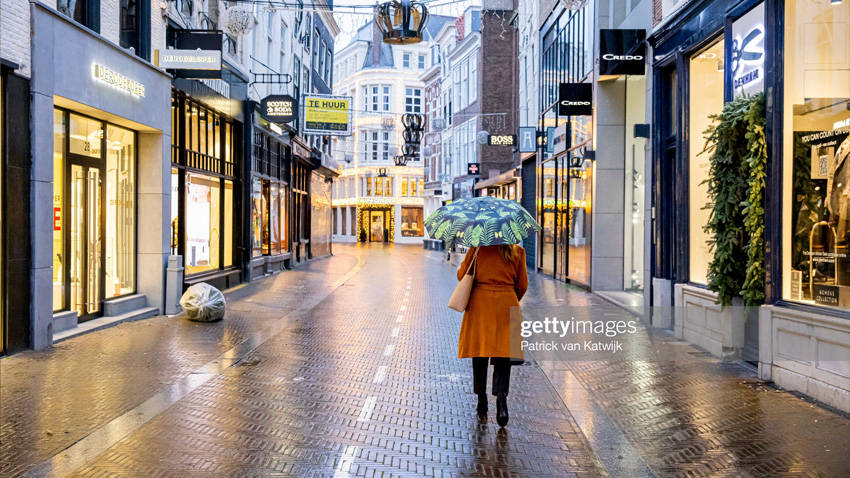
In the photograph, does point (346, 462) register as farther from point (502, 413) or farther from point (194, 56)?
point (194, 56)

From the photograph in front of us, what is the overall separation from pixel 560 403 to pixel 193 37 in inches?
428

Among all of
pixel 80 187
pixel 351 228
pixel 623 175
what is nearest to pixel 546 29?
pixel 623 175

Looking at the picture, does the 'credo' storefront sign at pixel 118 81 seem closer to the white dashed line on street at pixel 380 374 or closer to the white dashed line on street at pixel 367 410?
the white dashed line on street at pixel 380 374

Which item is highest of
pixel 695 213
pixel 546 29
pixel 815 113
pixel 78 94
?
pixel 546 29

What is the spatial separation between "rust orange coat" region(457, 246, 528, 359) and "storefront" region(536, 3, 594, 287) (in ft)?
39.8

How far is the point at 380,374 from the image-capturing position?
28.8 ft

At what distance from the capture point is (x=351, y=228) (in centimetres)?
7481

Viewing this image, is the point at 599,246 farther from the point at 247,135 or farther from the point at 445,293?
the point at 247,135

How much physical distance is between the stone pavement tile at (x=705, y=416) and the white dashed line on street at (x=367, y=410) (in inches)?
75.5

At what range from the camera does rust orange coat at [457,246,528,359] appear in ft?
21.0

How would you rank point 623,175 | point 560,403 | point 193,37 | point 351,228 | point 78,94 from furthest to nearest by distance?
point 351,228 < point 623,175 < point 193,37 < point 78,94 < point 560,403

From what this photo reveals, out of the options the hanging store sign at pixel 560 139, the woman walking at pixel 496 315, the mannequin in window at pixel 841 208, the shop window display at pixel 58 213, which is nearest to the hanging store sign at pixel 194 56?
the shop window display at pixel 58 213

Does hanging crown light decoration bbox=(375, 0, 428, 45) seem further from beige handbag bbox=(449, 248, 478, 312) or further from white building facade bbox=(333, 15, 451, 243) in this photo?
white building facade bbox=(333, 15, 451, 243)

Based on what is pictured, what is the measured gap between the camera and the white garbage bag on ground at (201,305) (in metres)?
12.9
